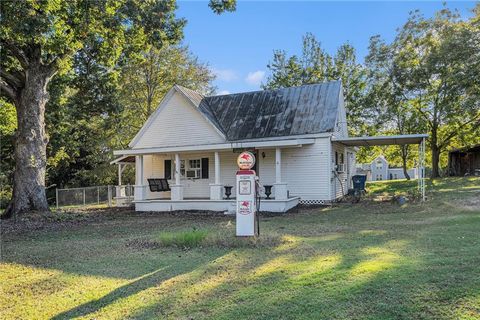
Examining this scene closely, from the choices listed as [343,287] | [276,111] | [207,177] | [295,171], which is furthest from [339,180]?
[343,287]

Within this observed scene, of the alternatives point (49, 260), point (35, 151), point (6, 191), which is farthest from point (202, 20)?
point (6, 191)

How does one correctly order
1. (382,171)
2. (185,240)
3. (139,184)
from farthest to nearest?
(382,171), (139,184), (185,240)

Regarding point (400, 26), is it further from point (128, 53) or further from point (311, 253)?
point (311, 253)

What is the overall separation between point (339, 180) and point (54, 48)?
518 inches

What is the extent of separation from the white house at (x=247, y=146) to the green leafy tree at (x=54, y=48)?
3449 millimetres

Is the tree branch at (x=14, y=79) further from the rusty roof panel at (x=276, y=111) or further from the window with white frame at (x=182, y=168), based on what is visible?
the window with white frame at (x=182, y=168)

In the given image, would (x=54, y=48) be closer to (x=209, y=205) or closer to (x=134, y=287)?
(x=209, y=205)

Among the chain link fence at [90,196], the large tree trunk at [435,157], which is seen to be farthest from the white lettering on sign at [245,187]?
the large tree trunk at [435,157]

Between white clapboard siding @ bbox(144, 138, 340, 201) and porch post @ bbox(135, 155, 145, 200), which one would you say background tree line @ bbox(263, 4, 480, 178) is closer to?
white clapboard siding @ bbox(144, 138, 340, 201)

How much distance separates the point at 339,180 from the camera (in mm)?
18000

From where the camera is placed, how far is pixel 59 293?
4.98m

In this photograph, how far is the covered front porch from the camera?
15211mm

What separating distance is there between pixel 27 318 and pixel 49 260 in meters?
3.03

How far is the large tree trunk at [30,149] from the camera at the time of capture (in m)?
13.7
